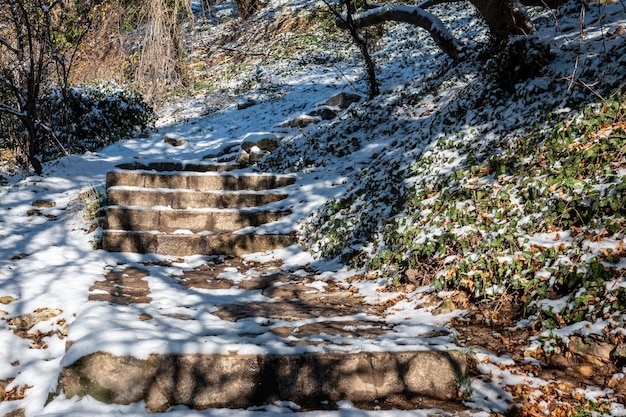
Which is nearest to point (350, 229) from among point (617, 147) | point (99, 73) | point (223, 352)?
point (617, 147)

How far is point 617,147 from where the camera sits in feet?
11.7

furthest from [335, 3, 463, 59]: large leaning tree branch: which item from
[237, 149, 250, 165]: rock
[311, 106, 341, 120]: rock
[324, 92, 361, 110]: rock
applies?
[237, 149, 250, 165]: rock

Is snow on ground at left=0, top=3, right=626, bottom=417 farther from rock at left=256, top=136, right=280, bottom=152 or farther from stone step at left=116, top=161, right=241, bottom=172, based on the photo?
rock at left=256, top=136, right=280, bottom=152

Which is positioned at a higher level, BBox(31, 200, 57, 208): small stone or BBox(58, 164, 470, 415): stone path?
BBox(31, 200, 57, 208): small stone

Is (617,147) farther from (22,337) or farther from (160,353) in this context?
(22,337)

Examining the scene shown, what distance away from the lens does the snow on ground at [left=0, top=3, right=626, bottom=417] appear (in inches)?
96.2

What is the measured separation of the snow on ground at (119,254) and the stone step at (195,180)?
0.40m

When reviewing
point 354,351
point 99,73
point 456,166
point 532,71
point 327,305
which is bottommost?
point 327,305

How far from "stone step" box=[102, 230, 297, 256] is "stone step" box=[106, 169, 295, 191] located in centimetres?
136

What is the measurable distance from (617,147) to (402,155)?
2.89m

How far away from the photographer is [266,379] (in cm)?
246

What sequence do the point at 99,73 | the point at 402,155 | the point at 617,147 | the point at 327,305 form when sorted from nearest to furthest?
the point at 617,147 → the point at 327,305 → the point at 402,155 → the point at 99,73

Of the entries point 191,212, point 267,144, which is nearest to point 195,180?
point 191,212

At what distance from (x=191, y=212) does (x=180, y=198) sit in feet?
1.47
